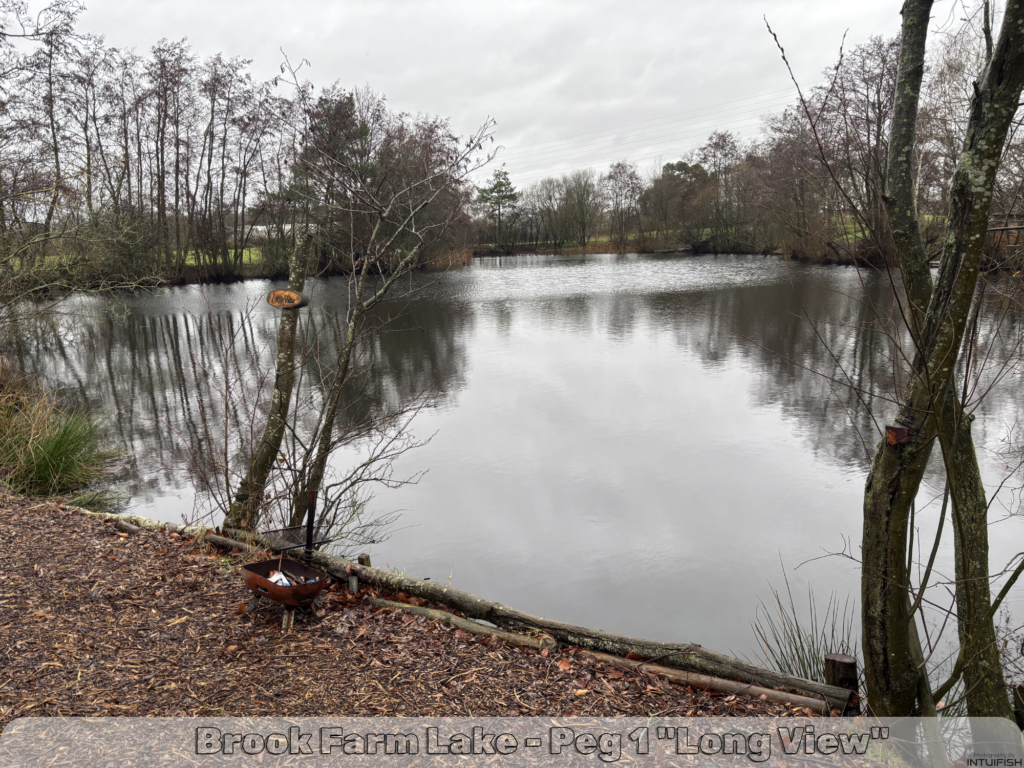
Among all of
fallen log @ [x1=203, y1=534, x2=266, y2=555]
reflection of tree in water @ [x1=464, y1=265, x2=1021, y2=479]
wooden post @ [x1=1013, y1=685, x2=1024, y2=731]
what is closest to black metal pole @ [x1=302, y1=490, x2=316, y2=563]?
fallen log @ [x1=203, y1=534, x2=266, y2=555]

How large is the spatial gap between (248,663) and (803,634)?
11.3 ft

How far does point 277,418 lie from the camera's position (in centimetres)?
533

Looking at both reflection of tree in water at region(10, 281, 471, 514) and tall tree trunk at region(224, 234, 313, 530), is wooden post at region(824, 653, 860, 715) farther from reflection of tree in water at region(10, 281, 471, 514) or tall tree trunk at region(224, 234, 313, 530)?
tall tree trunk at region(224, 234, 313, 530)

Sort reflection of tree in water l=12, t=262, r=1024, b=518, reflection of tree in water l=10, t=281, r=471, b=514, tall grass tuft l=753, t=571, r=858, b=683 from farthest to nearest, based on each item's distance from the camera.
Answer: reflection of tree in water l=12, t=262, r=1024, b=518 < reflection of tree in water l=10, t=281, r=471, b=514 < tall grass tuft l=753, t=571, r=858, b=683

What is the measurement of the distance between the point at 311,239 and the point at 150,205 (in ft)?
100

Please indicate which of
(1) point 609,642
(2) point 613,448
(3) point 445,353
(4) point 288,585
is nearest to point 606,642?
(1) point 609,642

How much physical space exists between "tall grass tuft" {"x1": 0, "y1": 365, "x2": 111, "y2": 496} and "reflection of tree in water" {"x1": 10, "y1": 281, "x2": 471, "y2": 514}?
1.95ft

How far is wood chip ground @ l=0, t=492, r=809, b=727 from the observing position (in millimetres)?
2766

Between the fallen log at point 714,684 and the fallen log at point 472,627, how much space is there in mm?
247

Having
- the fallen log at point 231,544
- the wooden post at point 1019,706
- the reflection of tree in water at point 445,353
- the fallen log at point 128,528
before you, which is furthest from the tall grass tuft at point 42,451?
the wooden post at point 1019,706

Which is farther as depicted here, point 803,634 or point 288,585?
point 803,634

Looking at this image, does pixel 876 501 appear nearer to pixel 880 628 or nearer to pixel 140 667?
pixel 880 628

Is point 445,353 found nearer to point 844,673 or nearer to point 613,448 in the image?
point 613,448

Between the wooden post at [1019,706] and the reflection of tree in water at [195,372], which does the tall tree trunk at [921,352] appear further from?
the reflection of tree in water at [195,372]
